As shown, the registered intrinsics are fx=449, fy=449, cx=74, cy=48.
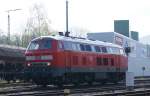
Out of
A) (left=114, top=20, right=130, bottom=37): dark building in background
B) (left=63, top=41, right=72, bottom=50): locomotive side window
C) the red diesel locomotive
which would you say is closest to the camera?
the red diesel locomotive

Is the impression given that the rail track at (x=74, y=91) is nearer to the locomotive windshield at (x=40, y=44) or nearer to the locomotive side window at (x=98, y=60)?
the locomotive windshield at (x=40, y=44)

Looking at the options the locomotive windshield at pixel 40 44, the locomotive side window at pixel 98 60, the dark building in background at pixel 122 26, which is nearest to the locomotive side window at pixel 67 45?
the locomotive windshield at pixel 40 44

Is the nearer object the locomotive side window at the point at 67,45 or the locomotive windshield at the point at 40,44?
the locomotive windshield at the point at 40,44

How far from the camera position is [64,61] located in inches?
1097

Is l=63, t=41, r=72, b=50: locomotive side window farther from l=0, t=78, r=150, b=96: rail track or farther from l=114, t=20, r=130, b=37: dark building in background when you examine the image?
l=114, t=20, r=130, b=37: dark building in background

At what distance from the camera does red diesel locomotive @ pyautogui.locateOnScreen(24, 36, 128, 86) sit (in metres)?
27.3

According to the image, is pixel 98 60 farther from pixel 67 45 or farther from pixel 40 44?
pixel 40 44

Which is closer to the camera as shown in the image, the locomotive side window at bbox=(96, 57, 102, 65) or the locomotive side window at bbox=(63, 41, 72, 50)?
the locomotive side window at bbox=(63, 41, 72, 50)

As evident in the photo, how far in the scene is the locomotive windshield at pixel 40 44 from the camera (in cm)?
2814

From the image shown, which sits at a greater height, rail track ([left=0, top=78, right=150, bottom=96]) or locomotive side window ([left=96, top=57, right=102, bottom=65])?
locomotive side window ([left=96, top=57, right=102, bottom=65])

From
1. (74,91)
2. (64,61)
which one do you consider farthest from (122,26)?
(74,91)

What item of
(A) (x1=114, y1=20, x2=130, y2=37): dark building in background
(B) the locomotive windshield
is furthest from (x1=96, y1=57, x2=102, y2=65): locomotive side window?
(A) (x1=114, y1=20, x2=130, y2=37): dark building in background

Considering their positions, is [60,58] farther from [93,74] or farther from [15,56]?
[15,56]

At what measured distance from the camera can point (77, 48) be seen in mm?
29656
